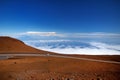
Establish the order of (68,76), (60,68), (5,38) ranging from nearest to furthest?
(68,76) → (60,68) → (5,38)

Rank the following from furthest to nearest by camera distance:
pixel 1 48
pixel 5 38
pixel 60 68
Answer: pixel 5 38
pixel 1 48
pixel 60 68

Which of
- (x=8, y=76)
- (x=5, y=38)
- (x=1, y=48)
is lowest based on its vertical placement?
(x=8, y=76)

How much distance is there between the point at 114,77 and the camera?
7.51m

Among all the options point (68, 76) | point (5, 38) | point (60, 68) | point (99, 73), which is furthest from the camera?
point (5, 38)

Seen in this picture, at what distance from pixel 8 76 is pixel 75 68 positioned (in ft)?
10.1

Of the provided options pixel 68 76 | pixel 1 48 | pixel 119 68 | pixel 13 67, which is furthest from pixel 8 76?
pixel 1 48

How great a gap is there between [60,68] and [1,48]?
12780 millimetres

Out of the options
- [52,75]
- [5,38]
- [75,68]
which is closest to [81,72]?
[75,68]

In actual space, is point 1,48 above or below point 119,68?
above

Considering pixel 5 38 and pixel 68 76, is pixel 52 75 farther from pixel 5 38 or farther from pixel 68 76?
pixel 5 38

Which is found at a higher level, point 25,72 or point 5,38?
point 5,38

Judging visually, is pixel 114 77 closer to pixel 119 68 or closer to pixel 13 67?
pixel 119 68

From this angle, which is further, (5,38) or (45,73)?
(5,38)

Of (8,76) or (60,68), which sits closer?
(8,76)
